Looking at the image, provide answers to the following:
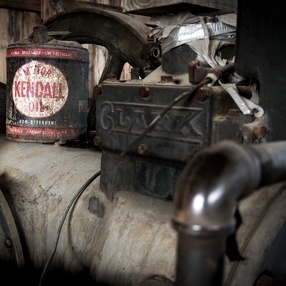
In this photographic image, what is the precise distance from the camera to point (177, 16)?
1493mm

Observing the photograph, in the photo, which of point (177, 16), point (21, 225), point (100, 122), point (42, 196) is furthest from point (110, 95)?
point (21, 225)

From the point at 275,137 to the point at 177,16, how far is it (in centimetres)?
66

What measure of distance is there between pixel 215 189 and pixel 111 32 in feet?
5.28

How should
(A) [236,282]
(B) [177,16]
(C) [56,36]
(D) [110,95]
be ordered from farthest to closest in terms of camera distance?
(C) [56,36]
(B) [177,16]
(D) [110,95]
(A) [236,282]

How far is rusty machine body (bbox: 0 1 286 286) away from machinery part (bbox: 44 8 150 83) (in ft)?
1.13

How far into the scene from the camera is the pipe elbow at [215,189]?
587mm

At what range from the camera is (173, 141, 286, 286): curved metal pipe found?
1.91 feet

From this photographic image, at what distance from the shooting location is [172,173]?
1.19 meters

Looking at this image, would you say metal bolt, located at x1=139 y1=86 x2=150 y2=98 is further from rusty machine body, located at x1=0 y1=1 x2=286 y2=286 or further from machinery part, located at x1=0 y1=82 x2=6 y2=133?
machinery part, located at x1=0 y1=82 x2=6 y2=133

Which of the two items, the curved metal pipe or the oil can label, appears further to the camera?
the oil can label

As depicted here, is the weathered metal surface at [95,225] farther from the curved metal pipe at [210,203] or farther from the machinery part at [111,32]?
the machinery part at [111,32]

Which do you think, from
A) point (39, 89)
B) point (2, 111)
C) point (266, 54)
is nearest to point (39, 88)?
point (39, 89)

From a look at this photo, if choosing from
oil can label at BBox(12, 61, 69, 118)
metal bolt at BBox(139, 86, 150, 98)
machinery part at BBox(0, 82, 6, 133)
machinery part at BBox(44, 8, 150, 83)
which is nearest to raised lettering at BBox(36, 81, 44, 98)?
oil can label at BBox(12, 61, 69, 118)

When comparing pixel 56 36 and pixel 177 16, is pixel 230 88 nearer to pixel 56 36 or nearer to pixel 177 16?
pixel 177 16
